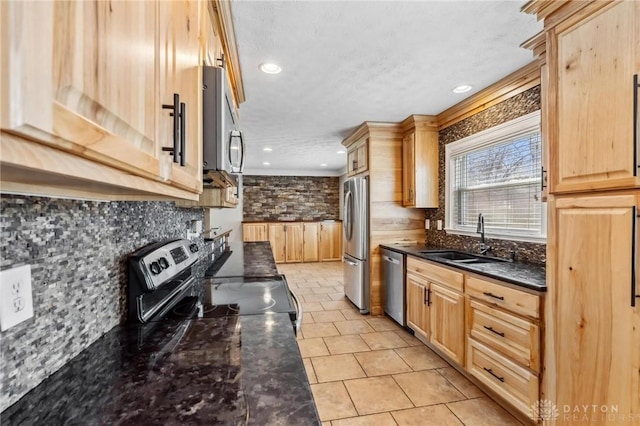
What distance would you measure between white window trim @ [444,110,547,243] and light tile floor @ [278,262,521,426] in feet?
3.94

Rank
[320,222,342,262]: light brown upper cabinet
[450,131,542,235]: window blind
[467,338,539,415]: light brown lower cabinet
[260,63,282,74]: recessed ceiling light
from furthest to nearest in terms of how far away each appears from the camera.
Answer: [320,222,342,262]: light brown upper cabinet < [450,131,542,235]: window blind < [260,63,282,74]: recessed ceiling light < [467,338,539,415]: light brown lower cabinet

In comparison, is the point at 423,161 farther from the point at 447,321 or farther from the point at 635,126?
the point at 635,126

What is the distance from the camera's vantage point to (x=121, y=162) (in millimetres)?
472

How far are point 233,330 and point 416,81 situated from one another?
7.85ft

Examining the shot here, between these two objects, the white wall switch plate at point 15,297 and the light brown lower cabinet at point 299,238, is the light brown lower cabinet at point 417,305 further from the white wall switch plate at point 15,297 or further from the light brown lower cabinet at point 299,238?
the light brown lower cabinet at point 299,238

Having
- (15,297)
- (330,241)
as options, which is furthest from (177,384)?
(330,241)

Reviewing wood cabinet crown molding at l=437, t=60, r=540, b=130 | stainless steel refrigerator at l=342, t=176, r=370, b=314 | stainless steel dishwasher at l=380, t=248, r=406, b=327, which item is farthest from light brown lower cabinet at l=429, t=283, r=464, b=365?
wood cabinet crown molding at l=437, t=60, r=540, b=130

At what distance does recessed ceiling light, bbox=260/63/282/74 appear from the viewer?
2287 mm

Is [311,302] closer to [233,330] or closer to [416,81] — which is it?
[416,81]

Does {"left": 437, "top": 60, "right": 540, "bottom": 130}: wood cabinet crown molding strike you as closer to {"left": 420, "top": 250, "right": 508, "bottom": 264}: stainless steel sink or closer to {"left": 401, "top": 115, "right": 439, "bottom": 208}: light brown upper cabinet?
{"left": 401, "top": 115, "right": 439, "bottom": 208}: light brown upper cabinet

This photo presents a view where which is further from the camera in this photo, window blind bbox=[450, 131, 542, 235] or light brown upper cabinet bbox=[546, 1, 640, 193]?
window blind bbox=[450, 131, 542, 235]

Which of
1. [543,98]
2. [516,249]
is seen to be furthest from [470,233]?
[543,98]

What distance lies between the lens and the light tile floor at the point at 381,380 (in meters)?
1.91

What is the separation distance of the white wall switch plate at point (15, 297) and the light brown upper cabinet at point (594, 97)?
193 cm
